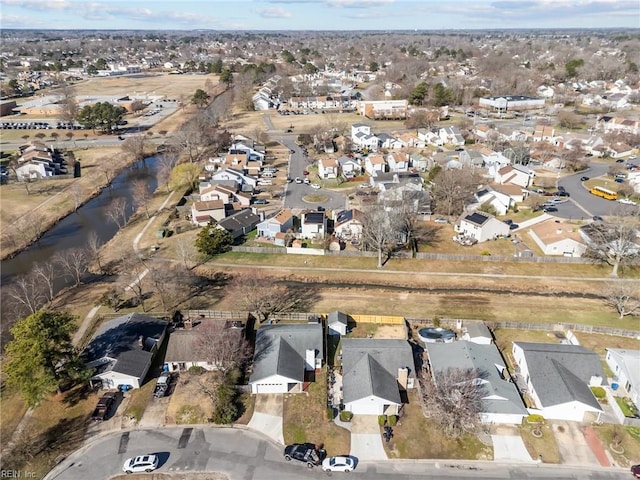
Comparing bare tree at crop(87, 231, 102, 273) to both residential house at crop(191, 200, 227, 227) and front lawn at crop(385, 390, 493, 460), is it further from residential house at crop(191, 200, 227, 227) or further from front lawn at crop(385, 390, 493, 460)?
front lawn at crop(385, 390, 493, 460)

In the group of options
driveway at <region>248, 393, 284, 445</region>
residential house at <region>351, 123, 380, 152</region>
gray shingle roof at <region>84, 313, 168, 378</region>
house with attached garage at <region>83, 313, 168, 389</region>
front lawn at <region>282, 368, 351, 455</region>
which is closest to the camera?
front lawn at <region>282, 368, 351, 455</region>

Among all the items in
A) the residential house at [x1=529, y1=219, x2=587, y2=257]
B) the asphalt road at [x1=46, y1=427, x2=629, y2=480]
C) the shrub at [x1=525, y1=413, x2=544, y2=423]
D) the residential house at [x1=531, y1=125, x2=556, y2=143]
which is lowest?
the asphalt road at [x1=46, y1=427, x2=629, y2=480]

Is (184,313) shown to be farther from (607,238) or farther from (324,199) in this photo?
(607,238)

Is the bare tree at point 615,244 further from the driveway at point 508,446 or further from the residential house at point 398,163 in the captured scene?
the residential house at point 398,163

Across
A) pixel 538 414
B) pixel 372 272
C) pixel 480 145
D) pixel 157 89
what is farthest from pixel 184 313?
pixel 157 89

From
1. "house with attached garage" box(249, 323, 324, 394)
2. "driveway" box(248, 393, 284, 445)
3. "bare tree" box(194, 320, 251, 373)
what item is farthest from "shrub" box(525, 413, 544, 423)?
"bare tree" box(194, 320, 251, 373)

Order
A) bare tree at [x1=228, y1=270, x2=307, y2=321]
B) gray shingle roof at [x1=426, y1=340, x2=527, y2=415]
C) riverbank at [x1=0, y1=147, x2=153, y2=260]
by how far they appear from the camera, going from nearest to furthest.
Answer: gray shingle roof at [x1=426, y1=340, x2=527, y2=415] < bare tree at [x1=228, y1=270, x2=307, y2=321] < riverbank at [x1=0, y1=147, x2=153, y2=260]
